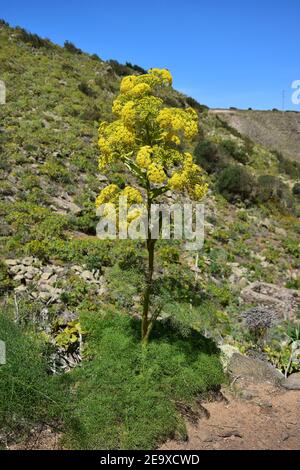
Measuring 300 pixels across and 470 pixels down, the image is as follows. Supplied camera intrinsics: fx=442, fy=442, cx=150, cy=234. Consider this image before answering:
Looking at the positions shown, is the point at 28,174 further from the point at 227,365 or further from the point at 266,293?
the point at 227,365

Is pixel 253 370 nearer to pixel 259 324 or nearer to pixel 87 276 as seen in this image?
pixel 259 324

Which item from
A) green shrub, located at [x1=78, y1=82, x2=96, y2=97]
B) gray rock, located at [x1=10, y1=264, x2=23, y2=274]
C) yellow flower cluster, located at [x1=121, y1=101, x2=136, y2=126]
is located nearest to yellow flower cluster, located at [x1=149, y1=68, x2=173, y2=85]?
yellow flower cluster, located at [x1=121, y1=101, x2=136, y2=126]

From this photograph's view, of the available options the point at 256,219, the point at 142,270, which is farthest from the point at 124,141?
the point at 256,219

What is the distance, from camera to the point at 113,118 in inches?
1011

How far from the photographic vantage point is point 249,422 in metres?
7.74

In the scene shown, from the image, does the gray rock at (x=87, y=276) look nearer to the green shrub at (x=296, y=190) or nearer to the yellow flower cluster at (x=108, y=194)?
the yellow flower cluster at (x=108, y=194)

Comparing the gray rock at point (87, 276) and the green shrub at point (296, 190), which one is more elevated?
the green shrub at point (296, 190)

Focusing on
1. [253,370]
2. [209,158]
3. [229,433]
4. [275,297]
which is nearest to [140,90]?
[229,433]

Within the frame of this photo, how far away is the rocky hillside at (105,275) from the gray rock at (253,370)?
614 mm

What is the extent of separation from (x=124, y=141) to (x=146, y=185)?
0.82 meters

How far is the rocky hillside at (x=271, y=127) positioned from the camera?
183 ft

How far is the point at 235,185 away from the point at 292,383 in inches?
586

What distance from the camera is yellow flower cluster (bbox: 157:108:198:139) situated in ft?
22.6

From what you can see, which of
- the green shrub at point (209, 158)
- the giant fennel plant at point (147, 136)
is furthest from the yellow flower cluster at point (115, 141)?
the green shrub at point (209, 158)
